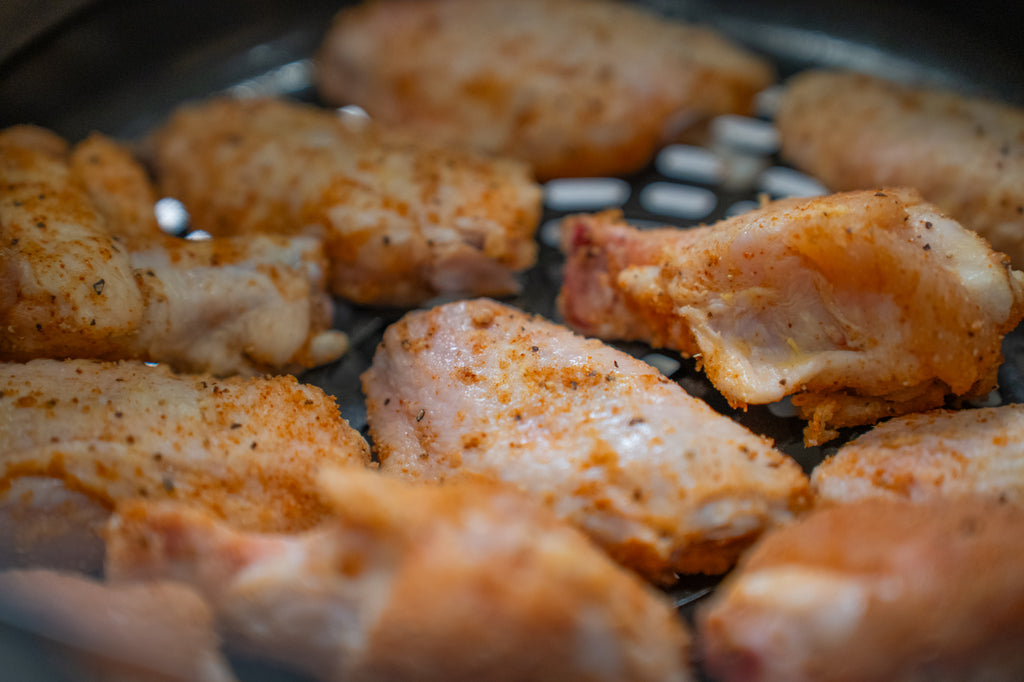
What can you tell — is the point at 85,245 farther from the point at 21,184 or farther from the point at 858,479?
the point at 858,479

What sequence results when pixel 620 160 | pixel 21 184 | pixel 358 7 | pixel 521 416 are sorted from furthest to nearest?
pixel 358 7, pixel 620 160, pixel 21 184, pixel 521 416

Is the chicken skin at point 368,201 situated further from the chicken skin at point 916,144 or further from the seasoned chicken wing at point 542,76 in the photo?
the chicken skin at point 916,144

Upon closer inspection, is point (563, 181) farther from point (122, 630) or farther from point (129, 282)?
point (122, 630)

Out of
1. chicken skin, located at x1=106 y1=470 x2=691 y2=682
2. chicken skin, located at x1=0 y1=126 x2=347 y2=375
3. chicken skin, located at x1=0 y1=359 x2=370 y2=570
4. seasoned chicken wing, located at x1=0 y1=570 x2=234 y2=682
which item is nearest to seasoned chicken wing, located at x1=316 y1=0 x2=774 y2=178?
chicken skin, located at x1=0 y1=126 x2=347 y2=375

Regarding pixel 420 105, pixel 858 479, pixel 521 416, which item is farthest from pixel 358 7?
pixel 858 479

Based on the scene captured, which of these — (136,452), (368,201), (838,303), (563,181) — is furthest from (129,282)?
(838,303)

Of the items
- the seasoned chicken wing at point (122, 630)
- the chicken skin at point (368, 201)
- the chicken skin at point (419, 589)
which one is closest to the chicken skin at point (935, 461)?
the chicken skin at point (419, 589)
